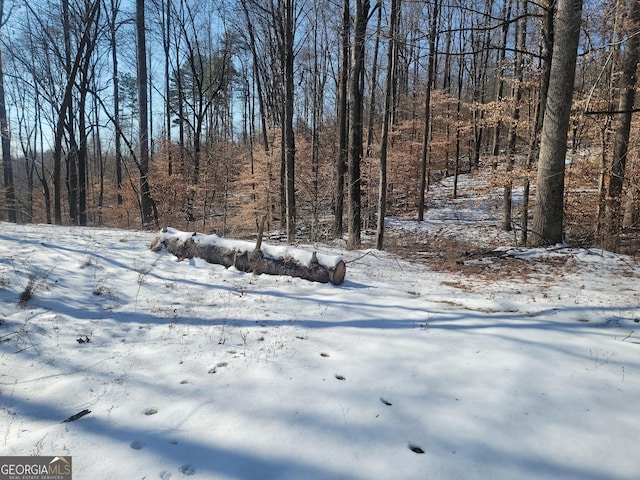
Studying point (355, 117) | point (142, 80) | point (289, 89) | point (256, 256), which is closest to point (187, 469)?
point (256, 256)

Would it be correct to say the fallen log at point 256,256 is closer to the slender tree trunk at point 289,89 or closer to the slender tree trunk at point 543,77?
the slender tree trunk at point 289,89

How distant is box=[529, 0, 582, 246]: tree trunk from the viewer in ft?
21.8

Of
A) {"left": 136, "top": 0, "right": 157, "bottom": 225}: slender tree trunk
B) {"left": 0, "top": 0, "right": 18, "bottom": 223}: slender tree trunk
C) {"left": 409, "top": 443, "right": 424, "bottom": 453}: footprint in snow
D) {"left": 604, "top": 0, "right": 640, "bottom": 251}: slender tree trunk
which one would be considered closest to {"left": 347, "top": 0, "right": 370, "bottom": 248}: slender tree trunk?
{"left": 604, "top": 0, "right": 640, "bottom": 251}: slender tree trunk

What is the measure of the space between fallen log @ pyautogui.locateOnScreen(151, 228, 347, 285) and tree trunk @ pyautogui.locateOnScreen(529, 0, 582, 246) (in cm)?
473

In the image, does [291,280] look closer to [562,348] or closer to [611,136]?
[562,348]

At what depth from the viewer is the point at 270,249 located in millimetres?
6266

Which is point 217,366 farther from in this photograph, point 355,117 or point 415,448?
point 355,117

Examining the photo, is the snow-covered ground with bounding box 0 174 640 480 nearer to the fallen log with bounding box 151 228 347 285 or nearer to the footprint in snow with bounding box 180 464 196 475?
the footprint in snow with bounding box 180 464 196 475

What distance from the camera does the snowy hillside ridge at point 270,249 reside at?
5.84 m

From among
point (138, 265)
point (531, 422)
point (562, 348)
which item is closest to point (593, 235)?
point (562, 348)

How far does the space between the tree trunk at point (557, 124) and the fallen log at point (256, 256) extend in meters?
4.73

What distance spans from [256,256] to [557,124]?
671cm

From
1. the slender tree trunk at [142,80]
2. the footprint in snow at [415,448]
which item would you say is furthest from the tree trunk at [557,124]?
the slender tree trunk at [142,80]

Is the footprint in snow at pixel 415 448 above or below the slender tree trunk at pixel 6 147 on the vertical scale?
below
